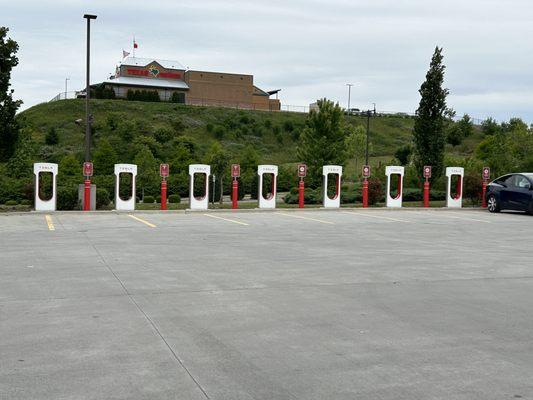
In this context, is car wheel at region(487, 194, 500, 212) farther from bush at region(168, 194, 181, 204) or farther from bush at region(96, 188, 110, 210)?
bush at region(168, 194, 181, 204)

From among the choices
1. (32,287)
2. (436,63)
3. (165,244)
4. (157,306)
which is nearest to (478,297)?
(157,306)

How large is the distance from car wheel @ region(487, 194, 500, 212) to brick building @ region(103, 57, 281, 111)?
73.6m

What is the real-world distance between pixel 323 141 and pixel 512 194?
19576 mm

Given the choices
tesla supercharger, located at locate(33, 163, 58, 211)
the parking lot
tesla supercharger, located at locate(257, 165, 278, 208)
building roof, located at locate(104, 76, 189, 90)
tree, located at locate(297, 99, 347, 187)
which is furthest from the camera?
building roof, located at locate(104, 76, 189, 90)

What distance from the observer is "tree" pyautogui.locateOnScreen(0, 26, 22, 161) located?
21.7m

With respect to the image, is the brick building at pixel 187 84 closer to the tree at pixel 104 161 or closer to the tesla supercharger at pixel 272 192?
the tree at pixel 104 161

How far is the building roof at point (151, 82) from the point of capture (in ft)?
305

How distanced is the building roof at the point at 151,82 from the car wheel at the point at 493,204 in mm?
75828

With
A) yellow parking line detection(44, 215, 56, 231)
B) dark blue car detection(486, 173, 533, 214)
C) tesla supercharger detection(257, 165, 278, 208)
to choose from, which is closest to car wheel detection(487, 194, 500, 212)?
dark blue car detection(486, 173, 533, 214)

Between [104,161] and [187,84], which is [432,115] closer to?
[104,161]

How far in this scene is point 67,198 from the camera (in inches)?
909

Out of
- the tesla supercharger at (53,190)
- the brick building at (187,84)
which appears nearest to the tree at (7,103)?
the tesla supercharger at (53,190)

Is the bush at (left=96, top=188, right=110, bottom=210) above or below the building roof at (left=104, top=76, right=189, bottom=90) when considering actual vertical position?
below

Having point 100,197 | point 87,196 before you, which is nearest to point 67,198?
point 100,197
